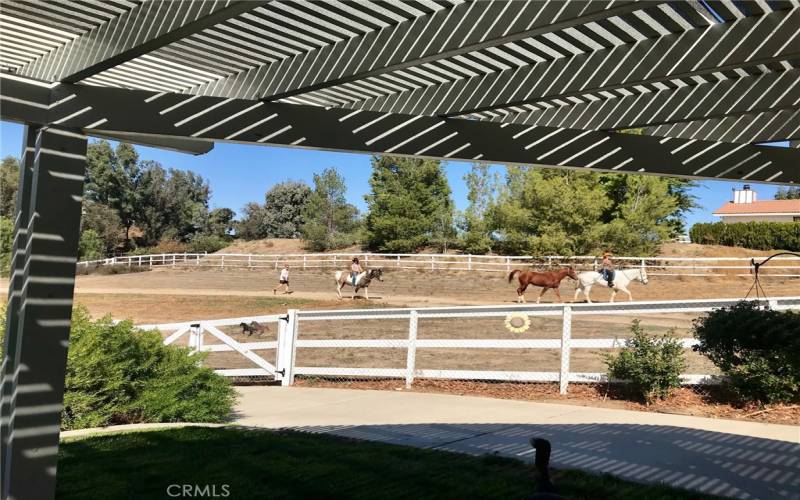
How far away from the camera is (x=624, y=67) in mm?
4301

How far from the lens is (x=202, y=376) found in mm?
8461

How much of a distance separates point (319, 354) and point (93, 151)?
6035 centimetres

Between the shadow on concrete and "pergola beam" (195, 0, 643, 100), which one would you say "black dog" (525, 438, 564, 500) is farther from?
the shadow on concrete

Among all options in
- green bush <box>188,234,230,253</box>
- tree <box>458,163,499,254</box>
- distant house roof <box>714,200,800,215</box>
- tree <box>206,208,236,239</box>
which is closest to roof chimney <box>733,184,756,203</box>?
distant house roof <box>714,200,800,215</box>

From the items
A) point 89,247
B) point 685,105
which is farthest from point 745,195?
point 685,105

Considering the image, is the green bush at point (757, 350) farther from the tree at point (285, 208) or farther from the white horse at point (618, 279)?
the tree at point (285, 208)

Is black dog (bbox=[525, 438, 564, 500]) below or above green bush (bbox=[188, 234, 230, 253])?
below

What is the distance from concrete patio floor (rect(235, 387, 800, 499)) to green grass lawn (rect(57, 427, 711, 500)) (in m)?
0.47

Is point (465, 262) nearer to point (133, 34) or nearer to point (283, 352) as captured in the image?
point (283, 352)

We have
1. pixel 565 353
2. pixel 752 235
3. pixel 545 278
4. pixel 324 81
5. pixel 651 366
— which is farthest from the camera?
pixel 752 235

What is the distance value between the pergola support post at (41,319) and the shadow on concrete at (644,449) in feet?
12.1

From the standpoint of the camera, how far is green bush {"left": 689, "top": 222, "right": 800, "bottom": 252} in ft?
133

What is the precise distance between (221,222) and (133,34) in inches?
2949

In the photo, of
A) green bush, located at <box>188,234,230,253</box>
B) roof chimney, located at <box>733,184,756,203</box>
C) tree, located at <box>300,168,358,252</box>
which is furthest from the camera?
roof chimney, located at <box>733,184,756,203</box>
